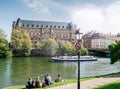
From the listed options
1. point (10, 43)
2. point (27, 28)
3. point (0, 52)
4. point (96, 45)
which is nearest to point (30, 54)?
point (10, 43)

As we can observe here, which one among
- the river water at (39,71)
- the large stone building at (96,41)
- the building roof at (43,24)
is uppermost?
the building roof at (43,24)

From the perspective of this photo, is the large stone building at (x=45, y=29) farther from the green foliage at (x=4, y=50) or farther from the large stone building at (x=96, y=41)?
the green foliage at (x=4, y=50)

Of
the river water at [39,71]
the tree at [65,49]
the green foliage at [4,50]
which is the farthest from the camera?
the tree at [65,49]

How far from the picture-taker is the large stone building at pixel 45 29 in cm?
15888

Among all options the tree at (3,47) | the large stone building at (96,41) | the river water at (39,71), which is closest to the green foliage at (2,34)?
the tree at (3,47)

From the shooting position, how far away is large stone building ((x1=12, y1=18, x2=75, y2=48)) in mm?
158875

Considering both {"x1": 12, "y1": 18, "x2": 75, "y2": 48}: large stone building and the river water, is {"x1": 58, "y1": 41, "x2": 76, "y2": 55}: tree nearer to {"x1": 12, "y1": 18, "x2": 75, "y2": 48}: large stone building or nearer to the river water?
{"x1": 12, "y1": 18, "x2": 75, "y2": 48}: large stone building

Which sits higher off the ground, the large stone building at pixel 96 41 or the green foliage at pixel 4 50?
the large stone building at pixel 96 41

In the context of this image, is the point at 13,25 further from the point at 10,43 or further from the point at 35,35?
the point at 10,43

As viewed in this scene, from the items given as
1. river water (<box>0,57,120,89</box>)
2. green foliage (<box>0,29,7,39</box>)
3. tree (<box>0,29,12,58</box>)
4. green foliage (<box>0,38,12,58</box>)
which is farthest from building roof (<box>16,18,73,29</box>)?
river water (<box>0,57,120,89</box>)

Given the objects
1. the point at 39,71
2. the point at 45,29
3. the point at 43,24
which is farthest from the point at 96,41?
the point at 39,71

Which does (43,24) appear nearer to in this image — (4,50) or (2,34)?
(2,34)

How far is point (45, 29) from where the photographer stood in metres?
164

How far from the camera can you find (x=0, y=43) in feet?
360
